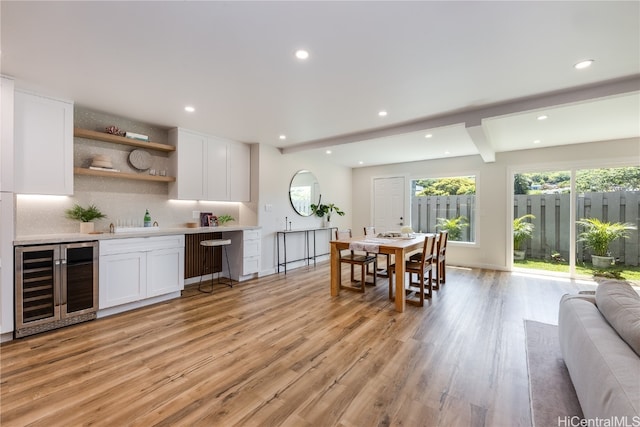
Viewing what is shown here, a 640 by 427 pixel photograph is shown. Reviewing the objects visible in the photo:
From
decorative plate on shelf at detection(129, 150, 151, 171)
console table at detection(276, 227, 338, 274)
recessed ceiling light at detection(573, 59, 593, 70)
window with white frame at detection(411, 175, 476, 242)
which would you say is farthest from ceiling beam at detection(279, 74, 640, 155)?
decorative plate on shelf at detection(129, 150, 151, 171)

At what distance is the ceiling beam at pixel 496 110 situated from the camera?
9.05 ft

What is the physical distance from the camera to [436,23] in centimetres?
190

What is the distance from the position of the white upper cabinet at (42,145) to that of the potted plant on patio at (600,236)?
25.3 feet

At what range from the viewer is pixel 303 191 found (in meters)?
6.26

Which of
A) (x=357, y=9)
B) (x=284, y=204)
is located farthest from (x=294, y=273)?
(x=357, y=9)

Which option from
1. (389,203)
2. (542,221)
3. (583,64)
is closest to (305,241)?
(389,203)

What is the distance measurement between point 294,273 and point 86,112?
3.99 m

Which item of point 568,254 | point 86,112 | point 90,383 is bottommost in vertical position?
point 90,383

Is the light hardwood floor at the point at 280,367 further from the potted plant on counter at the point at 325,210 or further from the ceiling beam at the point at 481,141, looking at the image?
the potted plant on counter at the point at 325,210

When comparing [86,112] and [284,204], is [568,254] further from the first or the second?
[86,112]

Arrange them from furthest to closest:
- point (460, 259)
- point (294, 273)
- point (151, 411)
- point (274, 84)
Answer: point (460, 259), point (294, 273), point (274, 84), point (151, 411)

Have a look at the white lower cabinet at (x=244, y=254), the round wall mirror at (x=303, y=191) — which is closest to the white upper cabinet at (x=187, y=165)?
the white lower cabinet at (x=244, y=254)

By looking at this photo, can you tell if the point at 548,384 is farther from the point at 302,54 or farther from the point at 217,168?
Answer: the point at 217,168

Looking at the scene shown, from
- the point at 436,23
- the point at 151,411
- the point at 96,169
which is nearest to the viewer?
the point at 151,411
